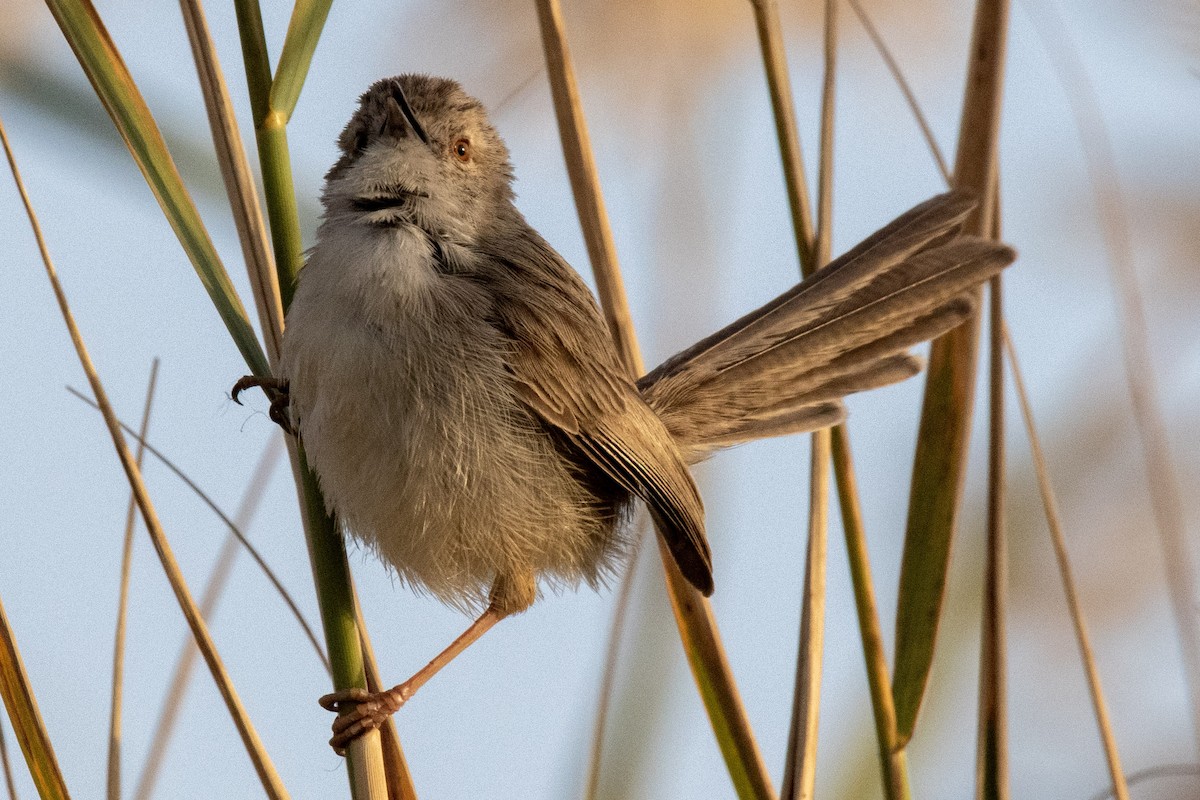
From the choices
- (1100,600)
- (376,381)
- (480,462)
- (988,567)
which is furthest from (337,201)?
(1100,600)

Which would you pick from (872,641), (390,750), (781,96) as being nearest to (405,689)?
(390,750)

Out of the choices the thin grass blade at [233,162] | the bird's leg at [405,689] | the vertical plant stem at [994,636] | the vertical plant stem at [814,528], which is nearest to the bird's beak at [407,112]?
the thin grass blade at [233,162]

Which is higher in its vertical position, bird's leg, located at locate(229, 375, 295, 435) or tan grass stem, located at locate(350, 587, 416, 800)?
bird's leg, located at locate(229, 375, 295, 435)

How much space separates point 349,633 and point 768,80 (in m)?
1.17

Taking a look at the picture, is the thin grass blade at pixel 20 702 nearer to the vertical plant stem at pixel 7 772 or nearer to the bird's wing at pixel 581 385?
the vertical plant stem at pixel 7 772

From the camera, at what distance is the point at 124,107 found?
194 centimetres

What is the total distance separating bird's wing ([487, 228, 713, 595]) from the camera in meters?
2.55

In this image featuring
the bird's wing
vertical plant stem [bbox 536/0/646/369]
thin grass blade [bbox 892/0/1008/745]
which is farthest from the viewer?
the bird's wing

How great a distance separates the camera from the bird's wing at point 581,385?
100 inches

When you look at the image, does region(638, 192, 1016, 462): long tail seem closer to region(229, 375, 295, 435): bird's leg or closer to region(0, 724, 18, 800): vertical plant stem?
region(229, 375, 295, 435): bird's leg

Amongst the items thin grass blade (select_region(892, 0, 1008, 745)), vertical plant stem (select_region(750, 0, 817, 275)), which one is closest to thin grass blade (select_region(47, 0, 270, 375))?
vertical plant stem (select_region(750, 0, 817, 275))

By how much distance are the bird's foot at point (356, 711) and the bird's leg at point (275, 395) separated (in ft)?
1.95

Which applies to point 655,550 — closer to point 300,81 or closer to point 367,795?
point 367,795

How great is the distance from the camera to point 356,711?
6.33ft
